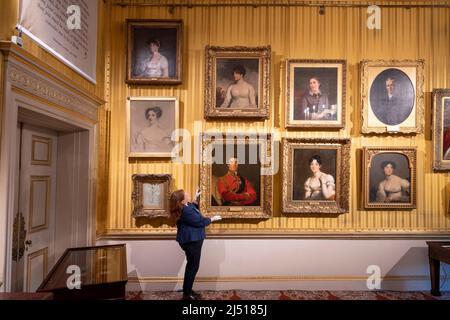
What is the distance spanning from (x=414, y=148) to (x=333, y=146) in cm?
136

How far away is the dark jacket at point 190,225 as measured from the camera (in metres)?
4.59

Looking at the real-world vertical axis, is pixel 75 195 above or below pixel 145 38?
below

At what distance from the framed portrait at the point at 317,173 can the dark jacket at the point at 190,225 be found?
160 centimetres

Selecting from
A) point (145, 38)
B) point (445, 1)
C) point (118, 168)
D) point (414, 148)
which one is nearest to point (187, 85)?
point (145, 38)

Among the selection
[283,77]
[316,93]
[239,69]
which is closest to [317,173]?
[316,93]

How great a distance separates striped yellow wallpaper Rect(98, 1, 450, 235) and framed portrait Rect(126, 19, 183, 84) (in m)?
0.17

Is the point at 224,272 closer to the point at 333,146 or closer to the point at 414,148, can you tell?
the point at 333,146

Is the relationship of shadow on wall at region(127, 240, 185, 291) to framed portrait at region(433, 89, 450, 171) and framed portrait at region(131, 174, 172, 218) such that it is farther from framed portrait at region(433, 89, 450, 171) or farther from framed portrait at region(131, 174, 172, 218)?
framed portrait at region(433, 89, 450, 171)

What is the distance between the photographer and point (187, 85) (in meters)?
5.44

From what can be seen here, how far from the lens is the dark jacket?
15.1 ft

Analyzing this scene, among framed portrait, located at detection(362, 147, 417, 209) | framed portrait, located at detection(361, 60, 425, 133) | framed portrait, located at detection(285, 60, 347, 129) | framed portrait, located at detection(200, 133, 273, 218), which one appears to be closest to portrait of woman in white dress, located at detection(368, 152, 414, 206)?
framed portrait, located at detection(362, 147, 417, 209)

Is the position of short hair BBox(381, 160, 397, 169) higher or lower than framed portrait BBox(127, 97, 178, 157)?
lower

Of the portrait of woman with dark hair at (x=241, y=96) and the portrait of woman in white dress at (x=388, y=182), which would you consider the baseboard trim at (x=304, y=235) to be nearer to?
the portrait of woman in white dress at (x=388, y=182)
